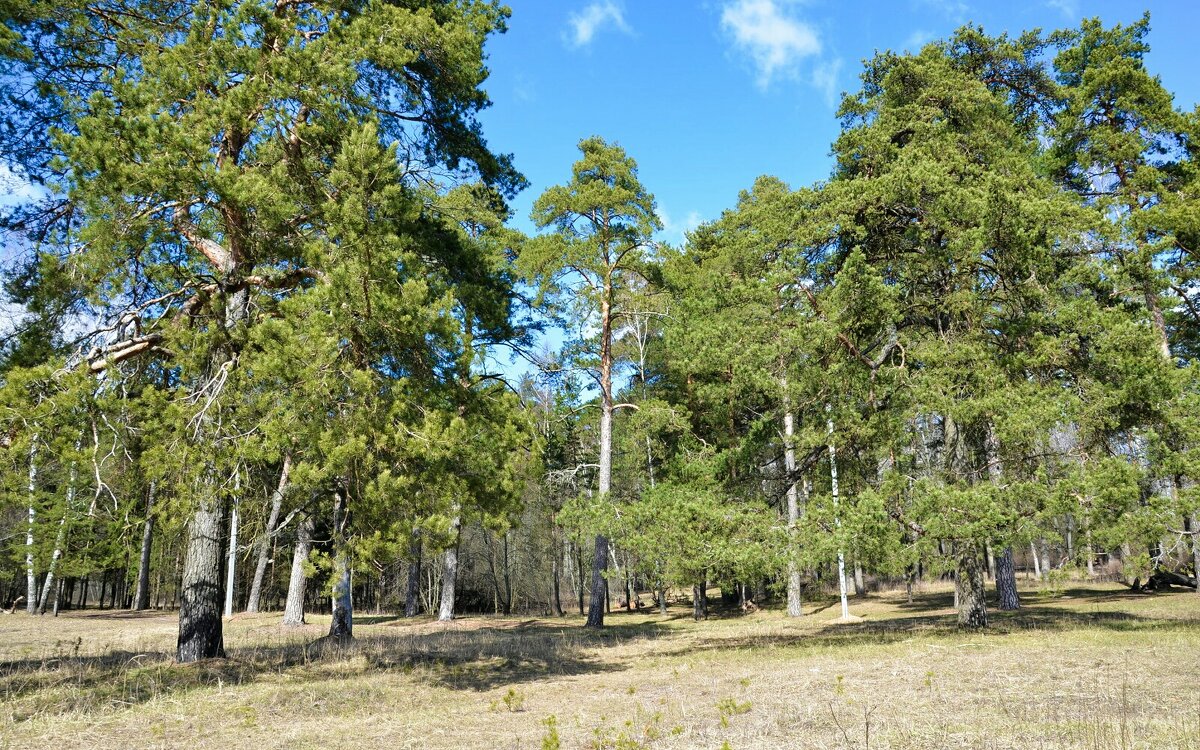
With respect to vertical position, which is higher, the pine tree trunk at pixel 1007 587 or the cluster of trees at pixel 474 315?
the cluster of trees at pixel 474 315

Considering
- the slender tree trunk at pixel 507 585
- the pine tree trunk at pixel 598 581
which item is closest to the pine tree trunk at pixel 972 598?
the pine tree trunk at pixel 598 581

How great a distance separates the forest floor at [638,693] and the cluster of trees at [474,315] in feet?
3.99

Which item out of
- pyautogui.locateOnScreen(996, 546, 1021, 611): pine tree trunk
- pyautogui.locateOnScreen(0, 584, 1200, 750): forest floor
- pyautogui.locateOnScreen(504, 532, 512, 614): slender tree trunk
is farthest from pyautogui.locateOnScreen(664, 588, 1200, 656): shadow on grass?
pyautogui.locateOnScreen(504, 532, 512, 614): slender tree trunk

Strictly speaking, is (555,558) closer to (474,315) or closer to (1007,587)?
(1007,587)

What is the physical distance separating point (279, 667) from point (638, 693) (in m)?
4.94

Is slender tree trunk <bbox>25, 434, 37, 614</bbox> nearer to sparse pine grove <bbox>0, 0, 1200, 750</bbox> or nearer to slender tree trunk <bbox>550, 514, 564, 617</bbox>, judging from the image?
sparse pine grove <bbox>0, 0, 1200, 750</bbox>

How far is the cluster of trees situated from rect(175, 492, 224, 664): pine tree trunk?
0.17ft

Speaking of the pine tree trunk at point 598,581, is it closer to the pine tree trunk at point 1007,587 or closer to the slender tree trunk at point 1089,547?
the pine tree trunk at point 1007,587

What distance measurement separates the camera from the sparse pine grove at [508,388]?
20.3 feet

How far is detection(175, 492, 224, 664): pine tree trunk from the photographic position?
8016 millimetres

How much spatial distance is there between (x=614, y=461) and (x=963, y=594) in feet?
47.0

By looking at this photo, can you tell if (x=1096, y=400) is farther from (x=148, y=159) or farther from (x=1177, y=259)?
(x=148, y=159)

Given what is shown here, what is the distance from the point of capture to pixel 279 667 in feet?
28.6

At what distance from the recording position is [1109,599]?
18781 mm
